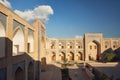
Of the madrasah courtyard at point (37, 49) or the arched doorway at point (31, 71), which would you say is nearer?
the madrasah courtyard at point (37, 49)

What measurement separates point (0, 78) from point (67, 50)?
2322 cm

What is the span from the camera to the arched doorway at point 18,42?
7899 mm

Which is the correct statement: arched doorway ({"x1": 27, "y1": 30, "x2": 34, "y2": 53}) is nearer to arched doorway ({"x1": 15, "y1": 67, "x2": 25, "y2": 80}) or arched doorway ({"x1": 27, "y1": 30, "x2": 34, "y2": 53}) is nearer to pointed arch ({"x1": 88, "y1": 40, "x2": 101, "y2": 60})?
arched doorway ({"x1": 15, "y1": 67, "x2": 25, "y2": 80})

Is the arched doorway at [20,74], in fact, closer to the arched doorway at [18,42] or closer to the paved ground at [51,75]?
the arched doorway at [18,42]

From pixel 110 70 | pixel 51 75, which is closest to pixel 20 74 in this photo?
pixel 51 75

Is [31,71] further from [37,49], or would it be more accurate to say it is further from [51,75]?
[51,75]

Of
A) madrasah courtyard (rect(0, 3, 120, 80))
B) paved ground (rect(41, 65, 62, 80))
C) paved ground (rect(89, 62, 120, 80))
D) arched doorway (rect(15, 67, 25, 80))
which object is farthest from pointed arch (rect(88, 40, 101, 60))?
arched doorway (rect(15, 67, 25, 80))

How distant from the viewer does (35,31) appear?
11.9 m

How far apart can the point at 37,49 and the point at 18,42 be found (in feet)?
12.1

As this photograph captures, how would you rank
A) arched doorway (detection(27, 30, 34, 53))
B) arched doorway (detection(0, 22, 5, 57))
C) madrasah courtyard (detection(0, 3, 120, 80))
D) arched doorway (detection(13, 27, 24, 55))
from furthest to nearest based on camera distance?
1. arched doorway (detection(27, 30, 34, 53))
2. arched doorway (detection(13, 27, 24, 55))
3. madrasah courtyard (detection(0, 3, 120, 80))
4. arched doorway (detection(0, 22, 5, 57))

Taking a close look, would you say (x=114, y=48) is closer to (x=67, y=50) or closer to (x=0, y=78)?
(x=67, y=50)

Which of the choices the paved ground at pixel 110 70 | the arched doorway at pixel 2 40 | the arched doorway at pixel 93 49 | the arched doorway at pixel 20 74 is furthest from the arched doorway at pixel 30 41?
the arched doorway at pixel 93 49

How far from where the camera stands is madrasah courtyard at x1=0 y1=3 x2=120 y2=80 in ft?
20.1

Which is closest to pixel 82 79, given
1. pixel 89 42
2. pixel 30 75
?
pixel 30 75
